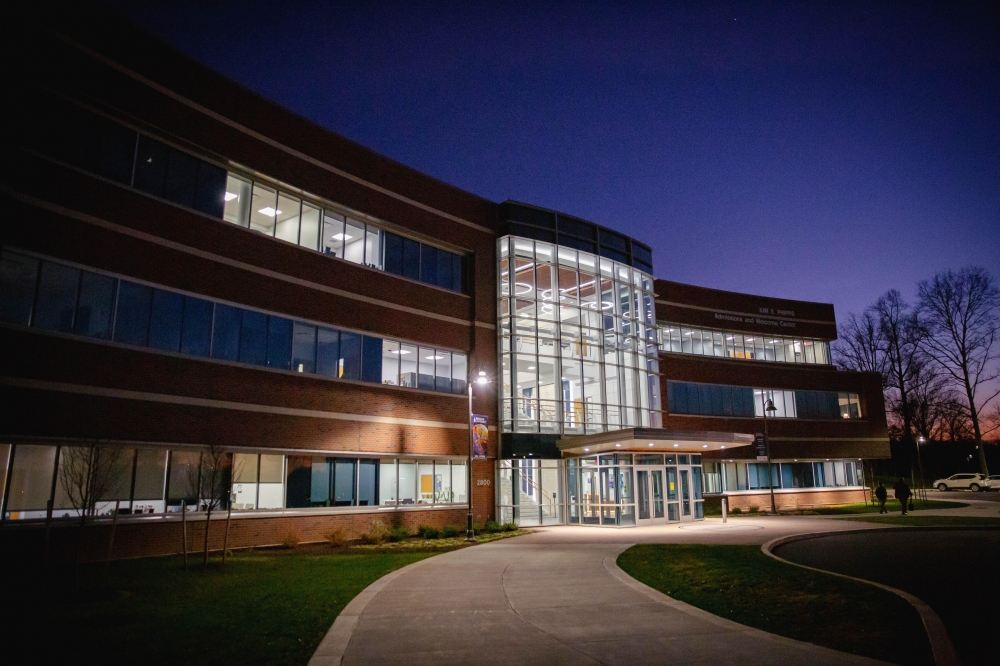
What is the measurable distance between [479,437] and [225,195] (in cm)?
1353

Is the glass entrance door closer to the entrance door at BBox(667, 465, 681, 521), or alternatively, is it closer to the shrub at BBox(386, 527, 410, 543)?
the entrance door at BBox(667, 465, 681, 521)

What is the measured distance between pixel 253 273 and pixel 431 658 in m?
18.5

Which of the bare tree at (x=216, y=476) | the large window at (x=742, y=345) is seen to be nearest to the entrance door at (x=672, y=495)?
the large window at (x=742, y=345)

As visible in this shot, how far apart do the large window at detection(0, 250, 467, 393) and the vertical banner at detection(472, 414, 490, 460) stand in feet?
9.18

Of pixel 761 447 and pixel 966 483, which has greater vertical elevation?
pixel 761 447

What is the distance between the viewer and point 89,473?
14422 mm

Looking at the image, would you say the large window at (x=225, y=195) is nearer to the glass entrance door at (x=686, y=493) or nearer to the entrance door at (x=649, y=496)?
the entrance door at (x=649, y=496)

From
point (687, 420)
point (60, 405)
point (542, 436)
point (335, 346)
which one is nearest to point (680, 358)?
Result: point (687, 420)

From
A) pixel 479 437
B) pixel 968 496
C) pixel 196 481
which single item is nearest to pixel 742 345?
pixel 968 496

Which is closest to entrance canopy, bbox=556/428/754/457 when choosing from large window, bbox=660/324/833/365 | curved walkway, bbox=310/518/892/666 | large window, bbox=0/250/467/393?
large window, bbox=0/250/467/393

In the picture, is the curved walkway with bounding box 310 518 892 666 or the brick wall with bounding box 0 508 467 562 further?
the brick wall with bounding box 0 508 467 562

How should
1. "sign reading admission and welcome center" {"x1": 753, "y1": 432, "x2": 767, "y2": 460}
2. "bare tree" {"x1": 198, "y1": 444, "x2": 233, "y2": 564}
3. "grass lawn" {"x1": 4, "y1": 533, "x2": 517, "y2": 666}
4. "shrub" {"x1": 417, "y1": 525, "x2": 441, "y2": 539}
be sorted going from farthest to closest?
1. "sign reading admission and welcome center" {"x1": 753, "y1": 432, "x2": 767, "y2": 460}
2. "shrub" {"x1": 417, "y1": 525, "x2": 441, "y2": 539}
3. "bare tree" {"x1": 198, "y1": 444, "x2": 233, "y2": 564}
4. "grass lawn" {"x1": 4, "y1": 533, "x2": 517, "y2": 666}

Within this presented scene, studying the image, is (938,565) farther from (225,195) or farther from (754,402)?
(754,402)

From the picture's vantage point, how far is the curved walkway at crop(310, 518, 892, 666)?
8180mm
